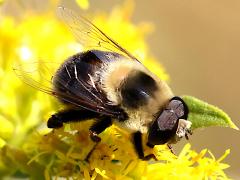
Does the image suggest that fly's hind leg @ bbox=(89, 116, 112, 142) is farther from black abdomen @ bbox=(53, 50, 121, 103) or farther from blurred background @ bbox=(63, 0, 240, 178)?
blurred background @ bbox=(63, 0, 240, 178)

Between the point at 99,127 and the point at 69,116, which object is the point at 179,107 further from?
the point at 69,116

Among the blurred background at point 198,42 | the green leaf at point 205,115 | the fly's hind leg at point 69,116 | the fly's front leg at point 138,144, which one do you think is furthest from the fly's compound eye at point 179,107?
the blurred background at point 198,42

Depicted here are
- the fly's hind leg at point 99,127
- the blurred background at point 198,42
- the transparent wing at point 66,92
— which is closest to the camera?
the transparent wing at point 66,92

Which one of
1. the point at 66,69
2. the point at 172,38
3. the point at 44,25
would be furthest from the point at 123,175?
the point at 172,38

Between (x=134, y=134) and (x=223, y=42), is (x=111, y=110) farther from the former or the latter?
(x=223, y=42)

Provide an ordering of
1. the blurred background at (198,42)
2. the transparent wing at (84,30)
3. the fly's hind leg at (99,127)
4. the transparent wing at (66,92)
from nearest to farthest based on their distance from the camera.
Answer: the transparent wing at (66,92), the fly's hind leg at (99,127), the transparent wing at (84,30), the blurred background at (198,42)

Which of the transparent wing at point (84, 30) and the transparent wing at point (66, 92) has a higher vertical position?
the transparent wing at point (84, 30)

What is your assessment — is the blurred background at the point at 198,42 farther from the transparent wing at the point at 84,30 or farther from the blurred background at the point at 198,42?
the transparent wing at the point at 84,30
